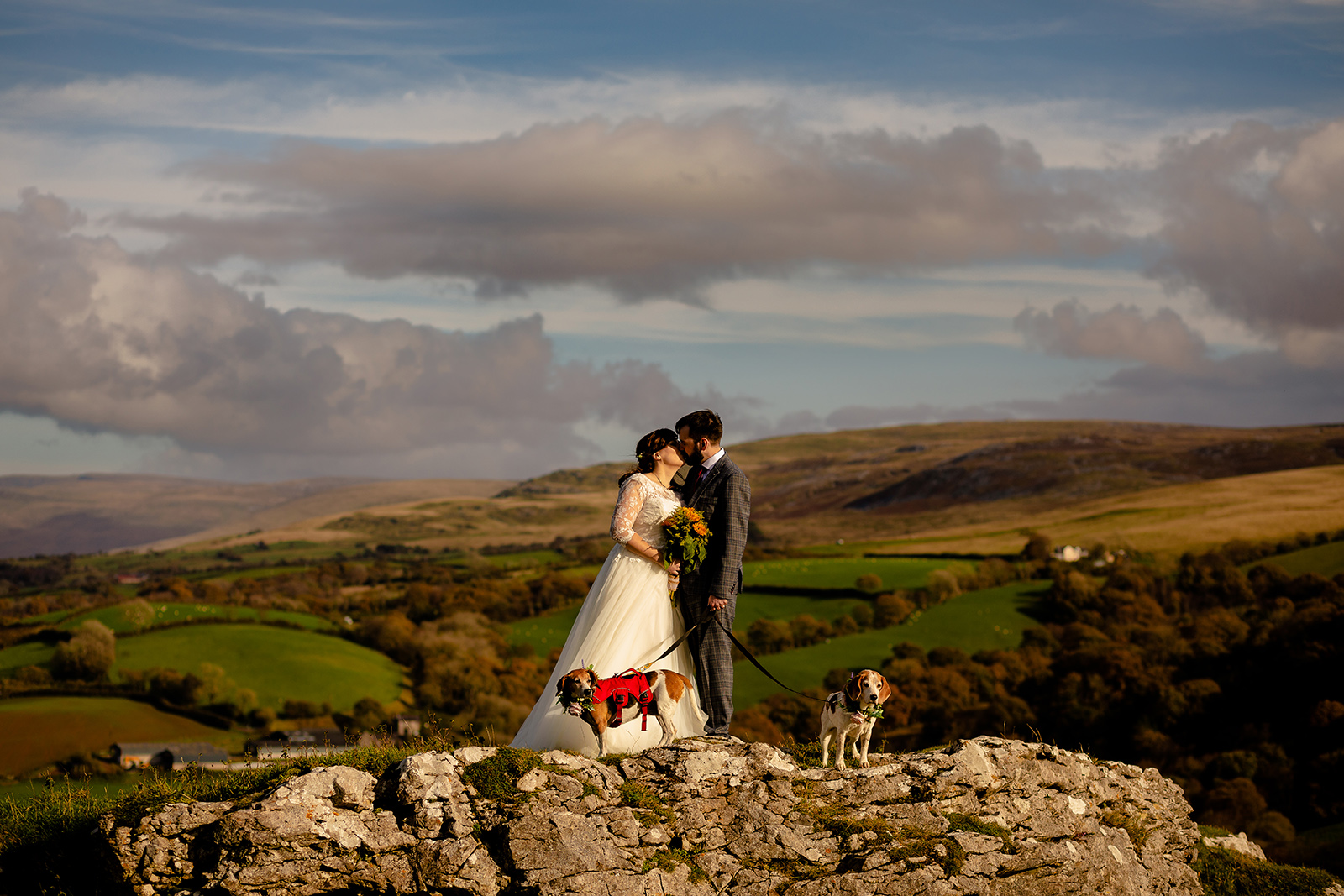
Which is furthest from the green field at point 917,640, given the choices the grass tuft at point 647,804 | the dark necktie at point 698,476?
the grass tuft at point 647,804

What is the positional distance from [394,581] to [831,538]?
84.7 meters

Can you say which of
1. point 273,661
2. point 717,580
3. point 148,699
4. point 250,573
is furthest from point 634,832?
point 250,573

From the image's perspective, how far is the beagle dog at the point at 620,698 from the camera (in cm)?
990

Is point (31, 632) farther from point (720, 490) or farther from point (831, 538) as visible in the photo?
point (831, 538)

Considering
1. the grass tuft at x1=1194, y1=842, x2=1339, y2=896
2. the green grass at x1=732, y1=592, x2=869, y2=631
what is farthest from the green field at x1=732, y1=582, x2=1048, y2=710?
the grass tuft at x1=1194, y1=842, x2=1339, y2=896

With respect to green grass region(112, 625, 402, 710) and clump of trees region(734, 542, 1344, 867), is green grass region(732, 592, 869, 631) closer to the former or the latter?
clump of trees region(734, 542, 1344, 867)

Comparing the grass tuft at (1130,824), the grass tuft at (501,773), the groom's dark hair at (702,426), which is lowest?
the grass tuft at (1130,824)

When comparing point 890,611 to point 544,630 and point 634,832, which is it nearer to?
point 544,630

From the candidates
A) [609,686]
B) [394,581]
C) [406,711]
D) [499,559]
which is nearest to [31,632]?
[406,711]

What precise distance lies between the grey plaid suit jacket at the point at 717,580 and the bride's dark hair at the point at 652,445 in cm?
58

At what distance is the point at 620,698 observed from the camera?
10.1 metres

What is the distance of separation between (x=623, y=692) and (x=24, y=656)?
87.5 m

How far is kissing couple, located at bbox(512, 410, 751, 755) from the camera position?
36.1 ft

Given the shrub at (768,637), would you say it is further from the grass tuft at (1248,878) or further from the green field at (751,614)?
the grass tuft at (1248,878)
